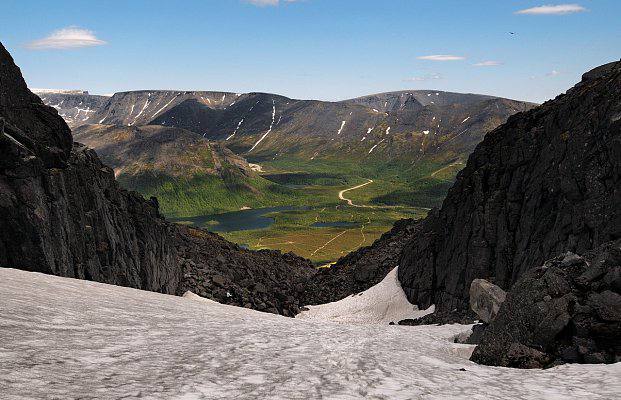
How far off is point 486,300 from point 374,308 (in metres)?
45.2

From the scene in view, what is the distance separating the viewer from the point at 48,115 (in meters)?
38.8

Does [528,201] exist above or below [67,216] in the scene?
above

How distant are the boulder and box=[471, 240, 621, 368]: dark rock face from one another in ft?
22.3

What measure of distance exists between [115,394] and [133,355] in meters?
3.45

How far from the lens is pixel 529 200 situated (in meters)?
50.2

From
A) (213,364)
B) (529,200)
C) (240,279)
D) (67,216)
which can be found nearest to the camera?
(213,364)

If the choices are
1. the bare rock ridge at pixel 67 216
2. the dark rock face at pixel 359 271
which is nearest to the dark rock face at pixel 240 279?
the bare rock ridge at pixel 67 216

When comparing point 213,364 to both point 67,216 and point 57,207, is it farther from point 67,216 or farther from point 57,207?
point 67,216

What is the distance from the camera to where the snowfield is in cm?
1061

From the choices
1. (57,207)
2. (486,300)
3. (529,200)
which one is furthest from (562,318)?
(529,200)

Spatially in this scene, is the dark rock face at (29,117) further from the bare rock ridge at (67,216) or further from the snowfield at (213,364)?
the snowfield at (213,364)

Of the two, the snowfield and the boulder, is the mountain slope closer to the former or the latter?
the boulder

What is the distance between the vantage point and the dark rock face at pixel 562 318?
16.4m

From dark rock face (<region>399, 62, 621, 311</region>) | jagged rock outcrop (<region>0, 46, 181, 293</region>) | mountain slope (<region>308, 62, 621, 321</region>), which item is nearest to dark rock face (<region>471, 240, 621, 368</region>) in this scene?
dark rock face (<region>399, 62, 621, 311</region>)
